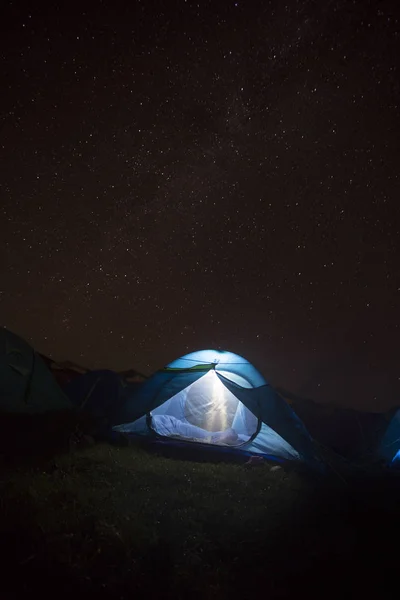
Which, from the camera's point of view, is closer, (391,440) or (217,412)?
(217,412)

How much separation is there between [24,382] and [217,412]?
10.9 feet

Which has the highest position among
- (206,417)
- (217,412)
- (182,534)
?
(217,412)

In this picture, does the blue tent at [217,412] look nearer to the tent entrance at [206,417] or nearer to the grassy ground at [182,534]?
the tent entrance at [206,417]

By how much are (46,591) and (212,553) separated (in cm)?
128

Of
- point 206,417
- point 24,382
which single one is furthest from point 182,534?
point 206,417

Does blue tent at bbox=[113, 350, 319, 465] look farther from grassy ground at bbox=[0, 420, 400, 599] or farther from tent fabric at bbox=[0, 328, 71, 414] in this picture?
tent fabric at bbox=[0, 328, 71, 414]

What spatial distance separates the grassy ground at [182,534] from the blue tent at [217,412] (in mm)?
1013

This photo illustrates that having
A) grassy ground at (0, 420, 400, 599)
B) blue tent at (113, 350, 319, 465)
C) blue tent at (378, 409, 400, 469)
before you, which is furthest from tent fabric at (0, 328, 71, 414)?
blue tent at (378, 409, 400, 469)

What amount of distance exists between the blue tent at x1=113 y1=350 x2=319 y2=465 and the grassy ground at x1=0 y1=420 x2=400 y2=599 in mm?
1013

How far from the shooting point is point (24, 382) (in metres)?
6.69

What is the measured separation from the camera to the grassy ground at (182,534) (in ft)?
9.39

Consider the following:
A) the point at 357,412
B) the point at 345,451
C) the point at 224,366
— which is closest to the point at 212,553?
the point at 224,366

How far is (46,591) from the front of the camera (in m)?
2.60

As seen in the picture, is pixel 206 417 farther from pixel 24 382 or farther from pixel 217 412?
pixel 24 382
